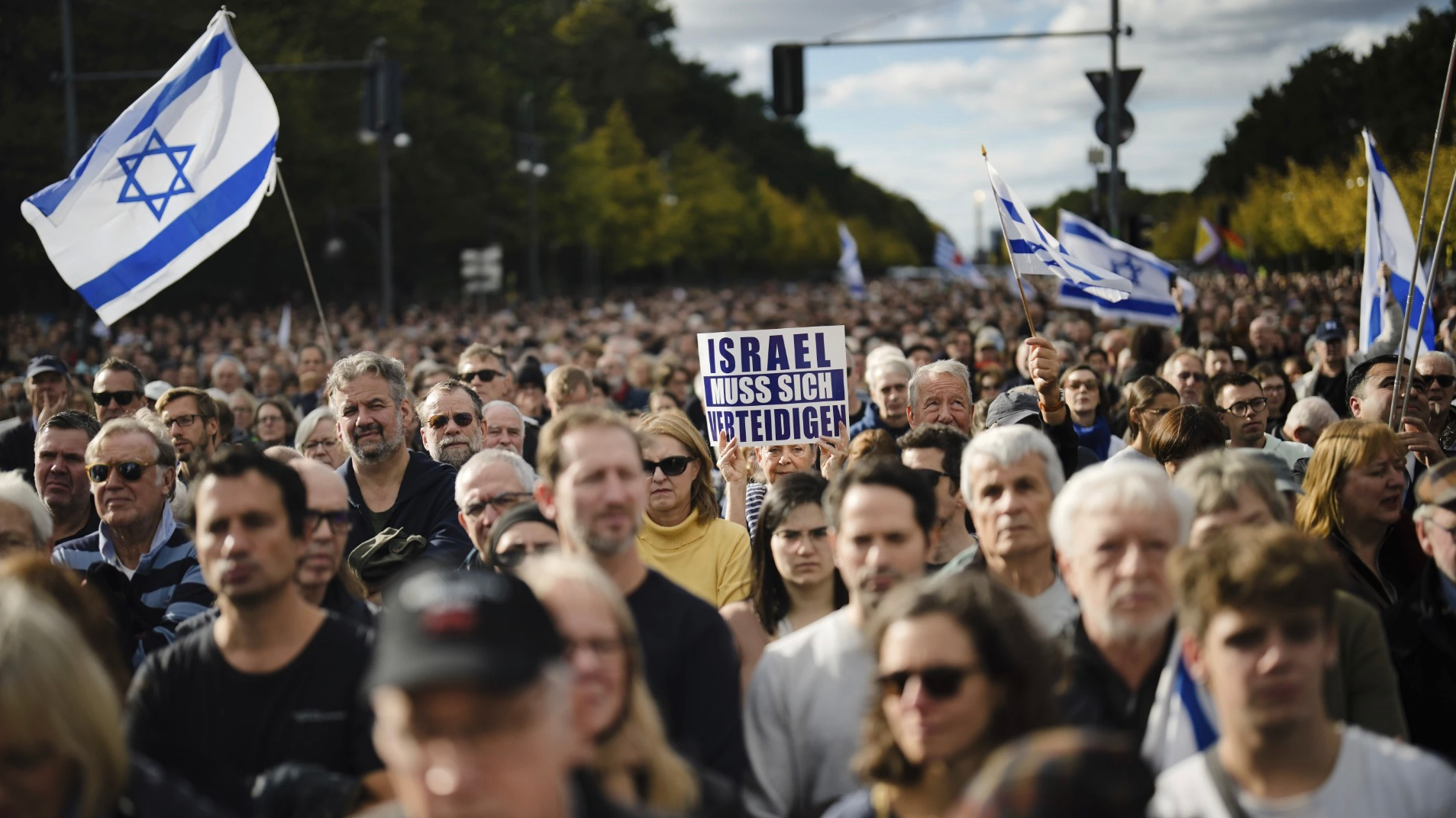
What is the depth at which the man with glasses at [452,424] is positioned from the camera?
8.33 metres

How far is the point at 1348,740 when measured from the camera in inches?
135

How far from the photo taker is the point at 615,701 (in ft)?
11.0

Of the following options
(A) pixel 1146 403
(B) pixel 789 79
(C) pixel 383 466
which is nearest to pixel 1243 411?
(A) pixel 1146 403

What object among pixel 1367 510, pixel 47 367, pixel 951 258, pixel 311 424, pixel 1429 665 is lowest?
pixel 1429 665

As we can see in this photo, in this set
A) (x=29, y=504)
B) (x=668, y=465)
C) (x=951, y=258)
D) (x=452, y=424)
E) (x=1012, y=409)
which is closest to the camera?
(x=29, y=504)

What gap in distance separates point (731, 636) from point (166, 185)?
21.1ft

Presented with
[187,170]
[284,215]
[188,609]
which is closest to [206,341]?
[284,215]

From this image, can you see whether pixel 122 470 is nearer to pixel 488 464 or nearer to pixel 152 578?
pixel 152 578

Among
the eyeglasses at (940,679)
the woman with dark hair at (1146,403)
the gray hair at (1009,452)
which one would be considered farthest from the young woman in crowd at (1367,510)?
the eyeglasses at (940,679)

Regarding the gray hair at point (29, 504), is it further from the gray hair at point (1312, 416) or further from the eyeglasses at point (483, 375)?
the gray hair at point (1312, 416)

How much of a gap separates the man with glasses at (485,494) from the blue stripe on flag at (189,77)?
484 cm

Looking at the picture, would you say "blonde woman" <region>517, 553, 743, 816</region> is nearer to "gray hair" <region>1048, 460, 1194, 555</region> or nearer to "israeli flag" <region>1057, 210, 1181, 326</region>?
"gray hair" <region>1048, 460, 1194, 555</region>

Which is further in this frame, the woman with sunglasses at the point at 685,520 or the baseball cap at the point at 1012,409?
the baseball cap at the point at 1012,409

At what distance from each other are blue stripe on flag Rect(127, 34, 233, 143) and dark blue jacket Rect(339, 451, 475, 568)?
3.26 meters
